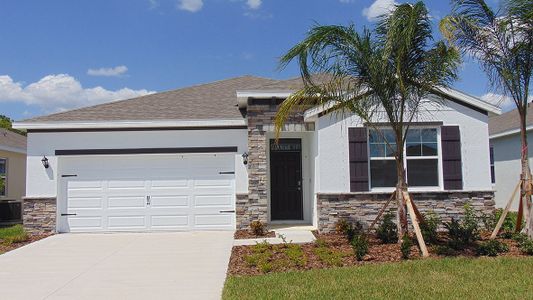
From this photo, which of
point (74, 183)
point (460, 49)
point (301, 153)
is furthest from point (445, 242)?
point (74, 183)

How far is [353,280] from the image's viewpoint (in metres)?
6.97

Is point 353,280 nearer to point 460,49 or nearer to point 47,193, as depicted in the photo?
point 460,49

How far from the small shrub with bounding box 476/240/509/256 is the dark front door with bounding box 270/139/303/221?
6.04m

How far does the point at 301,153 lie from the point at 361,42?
5611mm

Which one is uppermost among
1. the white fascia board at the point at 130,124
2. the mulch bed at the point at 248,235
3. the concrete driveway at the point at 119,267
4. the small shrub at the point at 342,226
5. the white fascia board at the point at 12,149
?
the white fascia board at the point at 130,124

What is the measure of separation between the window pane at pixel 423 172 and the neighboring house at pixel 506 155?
21.8ft

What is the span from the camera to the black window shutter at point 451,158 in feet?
38.6

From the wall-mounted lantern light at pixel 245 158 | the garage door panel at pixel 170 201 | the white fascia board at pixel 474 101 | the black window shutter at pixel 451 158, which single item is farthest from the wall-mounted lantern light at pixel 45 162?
the white fascia board at pixel 474 101

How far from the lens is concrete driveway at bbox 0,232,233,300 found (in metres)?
6.96

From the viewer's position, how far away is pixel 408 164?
11922 mm

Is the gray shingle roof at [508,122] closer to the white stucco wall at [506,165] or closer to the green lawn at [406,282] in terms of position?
the white stucco wall at [506,165]

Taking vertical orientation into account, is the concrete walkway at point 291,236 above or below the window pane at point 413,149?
below

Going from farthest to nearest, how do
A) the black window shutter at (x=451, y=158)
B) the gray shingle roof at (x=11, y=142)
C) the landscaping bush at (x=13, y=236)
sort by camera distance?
the gray shingle roof at (x=11, y=142), the black window shutter at (x=451, y=158), the landscaping bush at (x=13, y=236)

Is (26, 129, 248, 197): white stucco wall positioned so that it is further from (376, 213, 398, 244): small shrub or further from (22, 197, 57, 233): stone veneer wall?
(376, 213, 398, 244): small shrub
